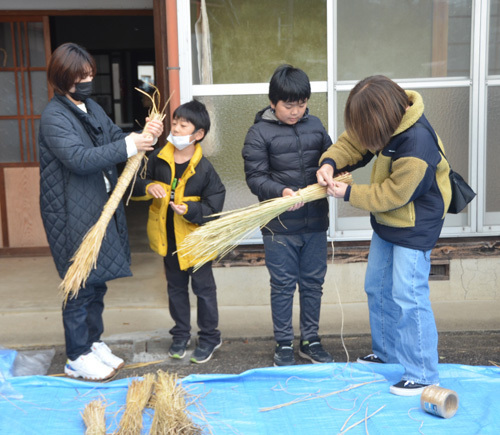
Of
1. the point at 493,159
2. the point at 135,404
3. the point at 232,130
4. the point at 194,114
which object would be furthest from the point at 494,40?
the point at 135,404

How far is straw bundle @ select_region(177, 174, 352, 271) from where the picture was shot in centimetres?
313

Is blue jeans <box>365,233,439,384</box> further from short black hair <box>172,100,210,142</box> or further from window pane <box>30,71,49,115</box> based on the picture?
window pane <box>30,71,49,115</box>

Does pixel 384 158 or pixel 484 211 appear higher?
pixel 384 158

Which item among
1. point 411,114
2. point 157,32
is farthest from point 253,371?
point 157,32

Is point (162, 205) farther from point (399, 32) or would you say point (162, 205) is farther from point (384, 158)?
point (399, 32)

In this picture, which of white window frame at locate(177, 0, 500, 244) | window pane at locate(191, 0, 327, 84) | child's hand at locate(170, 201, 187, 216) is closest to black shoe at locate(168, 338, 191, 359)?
child's hand at locate(170, 201, 187, 216)

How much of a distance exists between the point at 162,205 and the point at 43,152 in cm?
66

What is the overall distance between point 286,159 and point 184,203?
0.58 m

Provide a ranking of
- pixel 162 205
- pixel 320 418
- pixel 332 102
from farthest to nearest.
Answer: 1. pixel 332 102
2. pixel 162 205
3. pixel 320 418

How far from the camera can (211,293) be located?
3.57 m

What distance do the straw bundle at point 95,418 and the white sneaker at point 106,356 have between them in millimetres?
646

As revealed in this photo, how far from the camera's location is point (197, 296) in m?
3.58

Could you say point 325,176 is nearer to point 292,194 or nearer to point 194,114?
point 292,194

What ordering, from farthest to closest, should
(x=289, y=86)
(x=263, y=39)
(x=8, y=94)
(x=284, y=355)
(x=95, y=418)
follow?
(x=8, y=94)
(x=263, y=39)
(x=284, y=355)
(x=289, y=86)
(x=95, y=418)
